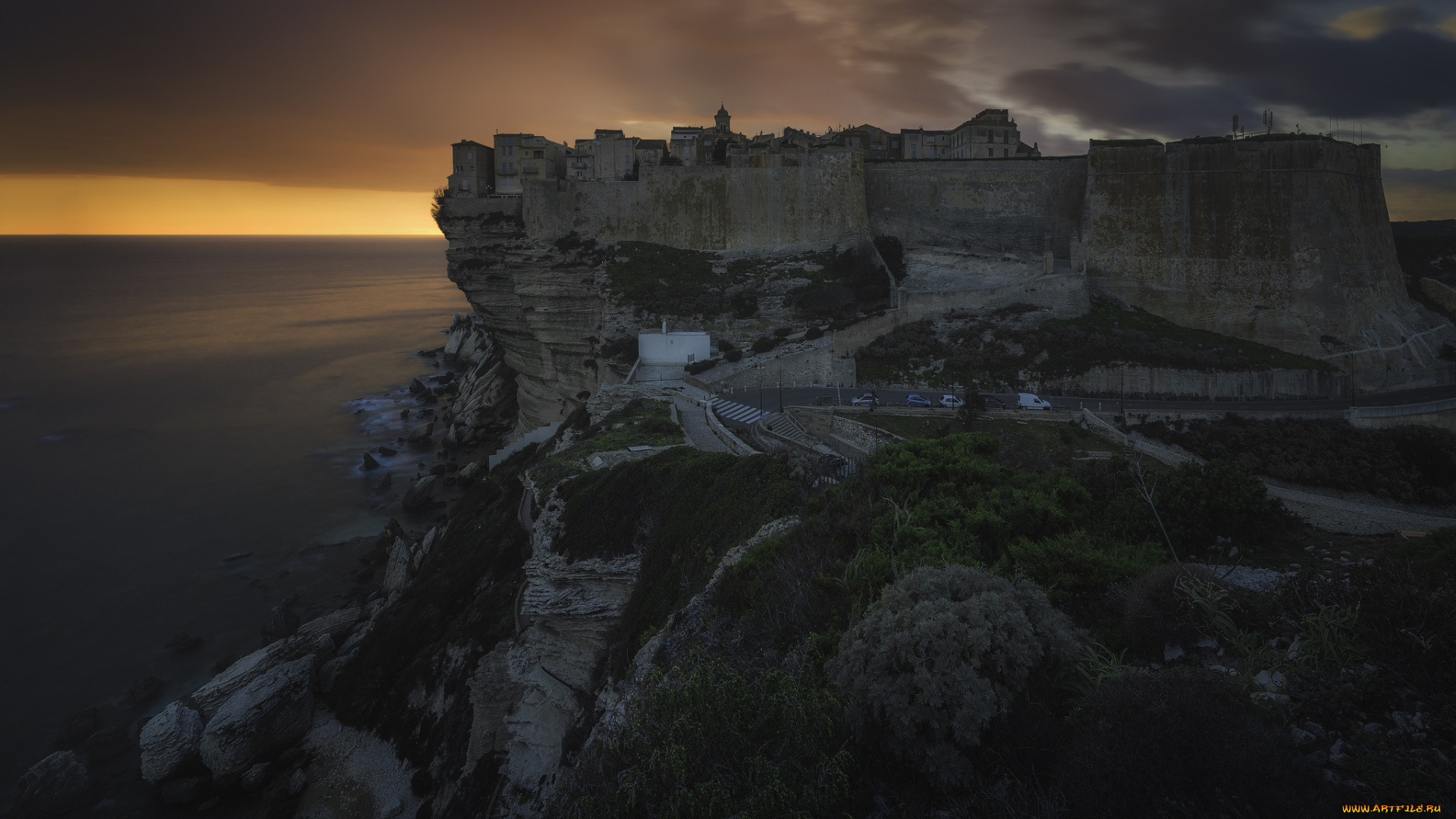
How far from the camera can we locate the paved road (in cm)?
2392

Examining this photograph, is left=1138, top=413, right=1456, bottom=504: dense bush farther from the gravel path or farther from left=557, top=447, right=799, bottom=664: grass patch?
left=557, top=447, right=799, bottom=664: grass patch

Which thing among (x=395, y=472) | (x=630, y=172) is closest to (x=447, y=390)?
(x=395, y=472)

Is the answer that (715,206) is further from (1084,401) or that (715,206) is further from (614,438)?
(614,438)

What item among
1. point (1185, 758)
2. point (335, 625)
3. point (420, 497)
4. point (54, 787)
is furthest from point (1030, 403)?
point (54, 787)

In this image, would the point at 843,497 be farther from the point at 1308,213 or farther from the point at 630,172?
the point at 630,172

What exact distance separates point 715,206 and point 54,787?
31704mm

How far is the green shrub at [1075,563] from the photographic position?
6520 millimetres

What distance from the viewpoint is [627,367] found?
2975 cm

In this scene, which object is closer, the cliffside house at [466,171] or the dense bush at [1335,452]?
the dense bush at [1335,452]

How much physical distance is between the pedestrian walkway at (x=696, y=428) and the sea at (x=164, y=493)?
480 inches

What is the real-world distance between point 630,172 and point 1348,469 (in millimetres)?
33846

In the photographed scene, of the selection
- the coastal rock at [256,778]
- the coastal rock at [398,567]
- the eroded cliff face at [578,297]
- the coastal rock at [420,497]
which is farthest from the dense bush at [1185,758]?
the coastal rock at [420,497]

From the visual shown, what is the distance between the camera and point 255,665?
1681 cm

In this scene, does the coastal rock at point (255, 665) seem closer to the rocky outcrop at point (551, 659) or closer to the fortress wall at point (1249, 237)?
the rocky outcrop at point (551, 659)
